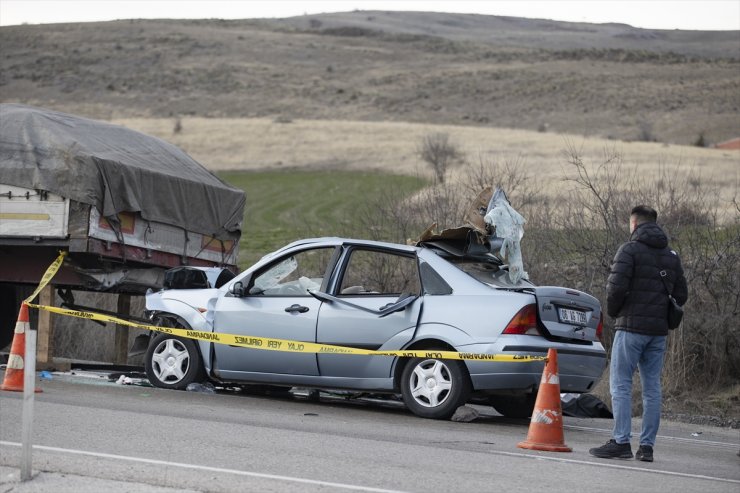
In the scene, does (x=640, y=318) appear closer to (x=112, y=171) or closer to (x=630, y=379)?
(x=630, y=379)

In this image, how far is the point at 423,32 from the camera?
155750 mm

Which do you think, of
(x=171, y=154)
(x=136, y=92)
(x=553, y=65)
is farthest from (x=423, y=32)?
(x=171, y=154)

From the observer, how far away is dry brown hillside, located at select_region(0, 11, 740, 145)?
8644 centimetres

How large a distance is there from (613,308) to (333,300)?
3428mm

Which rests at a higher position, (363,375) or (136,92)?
(136,92)

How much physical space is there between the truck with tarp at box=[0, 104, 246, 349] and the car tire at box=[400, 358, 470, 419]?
12.7ft

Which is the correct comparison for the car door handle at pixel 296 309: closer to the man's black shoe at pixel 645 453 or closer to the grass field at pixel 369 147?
the man's black shoe at pixel 645 453

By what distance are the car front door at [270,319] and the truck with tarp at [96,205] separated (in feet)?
6.70

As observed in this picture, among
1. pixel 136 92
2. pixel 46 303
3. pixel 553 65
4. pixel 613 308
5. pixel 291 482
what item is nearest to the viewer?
pixel 291 482

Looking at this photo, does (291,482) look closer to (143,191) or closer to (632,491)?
(632,491)

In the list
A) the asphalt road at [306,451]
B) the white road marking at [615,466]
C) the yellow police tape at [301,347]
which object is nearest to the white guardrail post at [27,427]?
the asphalt road at [306,451]

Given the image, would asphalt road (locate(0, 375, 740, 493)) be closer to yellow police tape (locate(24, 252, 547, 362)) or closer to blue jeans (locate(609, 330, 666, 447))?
A: blue jeans (locate(609, 330, 666, 447))

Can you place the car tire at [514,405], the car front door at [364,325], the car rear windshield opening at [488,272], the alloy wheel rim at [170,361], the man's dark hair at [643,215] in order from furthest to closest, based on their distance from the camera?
the alloy wheel rim at [170,361] < the car tire at [514,405] < the car rear windshield opening at [488,272] < the car front door at [364,325] < the man's dark hair at [643,215]

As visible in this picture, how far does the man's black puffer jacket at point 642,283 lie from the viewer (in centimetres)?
916
